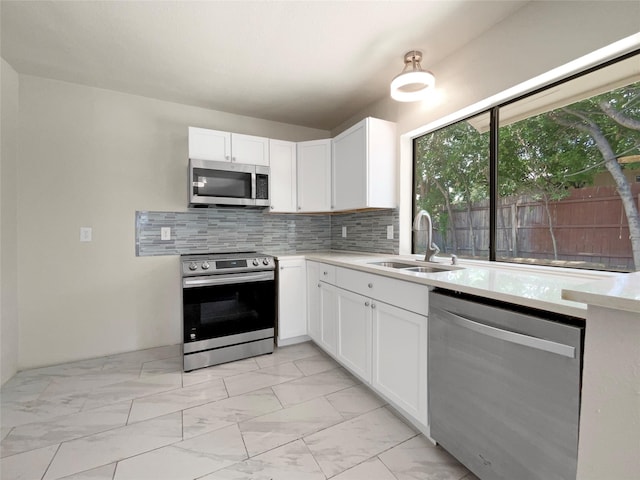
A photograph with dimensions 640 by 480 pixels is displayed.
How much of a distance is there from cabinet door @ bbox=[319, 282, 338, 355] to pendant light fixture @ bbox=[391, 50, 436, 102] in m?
1.52

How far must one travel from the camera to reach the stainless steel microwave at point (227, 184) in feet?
8.22

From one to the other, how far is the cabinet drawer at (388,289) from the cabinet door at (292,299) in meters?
0.65

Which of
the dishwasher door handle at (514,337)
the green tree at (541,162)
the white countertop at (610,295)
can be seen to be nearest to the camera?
the white countertop at (610,295)

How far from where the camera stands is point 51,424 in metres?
1.64

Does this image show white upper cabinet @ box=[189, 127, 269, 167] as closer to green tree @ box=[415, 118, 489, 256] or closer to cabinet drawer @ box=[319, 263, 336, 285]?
cabinet drawer @ box=[319, 263, 336, 285]

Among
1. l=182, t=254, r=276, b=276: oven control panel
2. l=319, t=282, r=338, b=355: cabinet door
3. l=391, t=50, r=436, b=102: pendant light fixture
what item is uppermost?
l=391, t=50, r=436, b=102: pendant light fixture

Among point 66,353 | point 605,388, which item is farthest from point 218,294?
point 605,388

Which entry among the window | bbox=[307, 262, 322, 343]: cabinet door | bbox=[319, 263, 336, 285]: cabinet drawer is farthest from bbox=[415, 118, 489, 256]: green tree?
bbox=[307, 262, 322, 343]: cabinet door

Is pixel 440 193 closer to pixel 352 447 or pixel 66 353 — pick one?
pixel 352 447

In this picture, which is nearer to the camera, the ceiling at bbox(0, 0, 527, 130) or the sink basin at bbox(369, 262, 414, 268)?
the ceiling at bbox(0, 0, 527, 130)

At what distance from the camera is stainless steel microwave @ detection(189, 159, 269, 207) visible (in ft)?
8.22

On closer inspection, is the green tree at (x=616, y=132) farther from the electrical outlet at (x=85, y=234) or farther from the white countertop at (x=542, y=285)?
the electrical outlet at (x=85, y=234)

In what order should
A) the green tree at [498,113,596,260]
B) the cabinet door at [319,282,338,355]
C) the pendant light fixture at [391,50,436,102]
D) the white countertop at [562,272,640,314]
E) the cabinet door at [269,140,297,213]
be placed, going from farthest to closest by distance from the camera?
1. the cabinet door at [269,140,297,213]
2. the cabinet door at [319,282,338,355]
3. the pendant light fixture at [391,50,436,102]
4. the green tree at [498,113,596,260]
5. the white countertop at [562,272,640,314]

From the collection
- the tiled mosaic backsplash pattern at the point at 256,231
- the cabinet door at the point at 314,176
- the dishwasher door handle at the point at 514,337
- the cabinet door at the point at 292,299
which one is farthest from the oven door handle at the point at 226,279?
the dishwasher door handle at the point at 514,337
